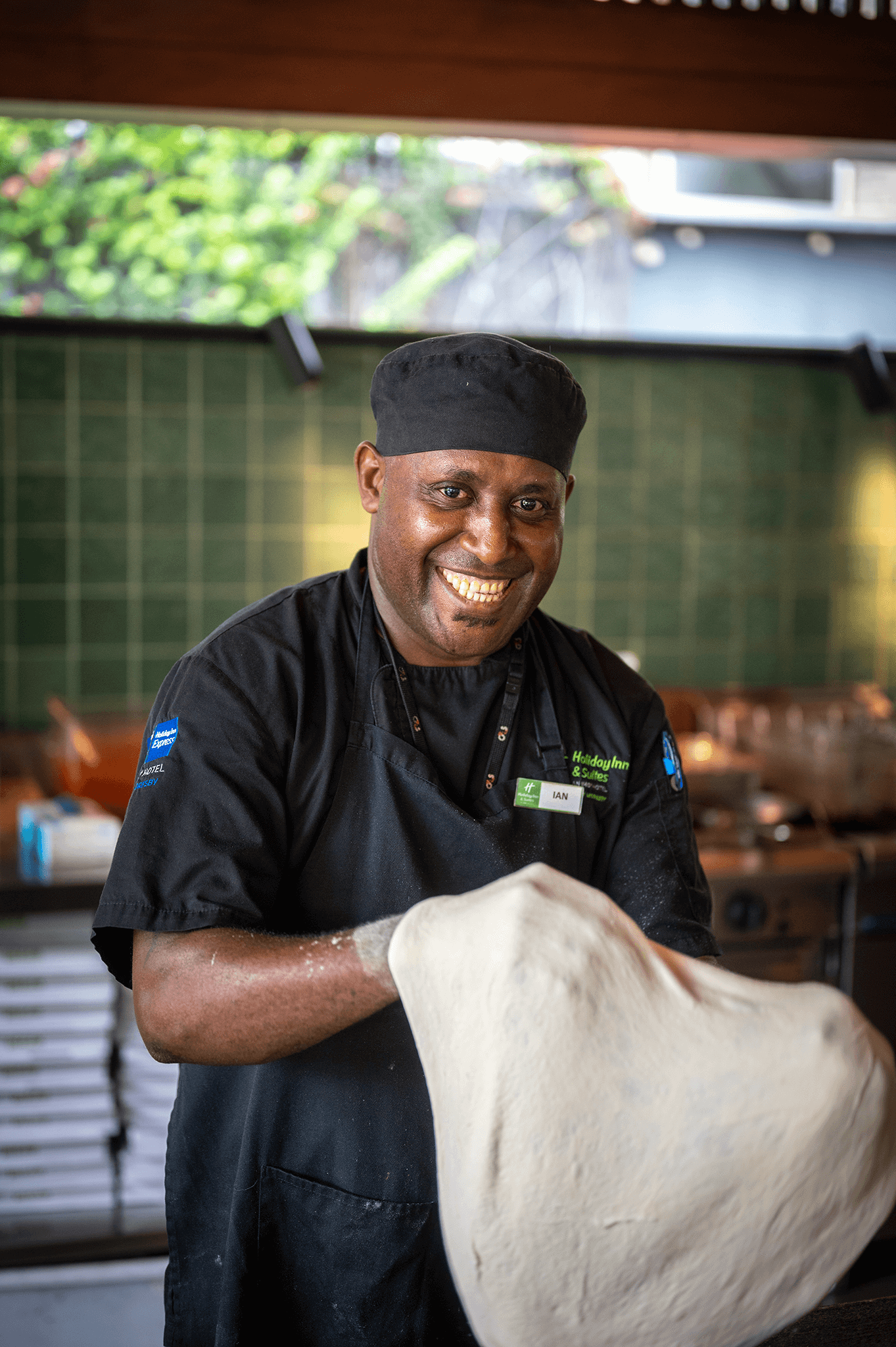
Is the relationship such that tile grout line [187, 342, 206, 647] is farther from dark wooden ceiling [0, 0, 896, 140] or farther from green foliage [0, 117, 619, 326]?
dark wooden ceiling [0, 0, 896, 140]

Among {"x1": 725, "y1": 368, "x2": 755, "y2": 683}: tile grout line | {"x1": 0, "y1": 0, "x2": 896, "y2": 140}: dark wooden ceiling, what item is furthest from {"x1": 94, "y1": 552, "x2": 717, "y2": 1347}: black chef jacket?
{"x1": 725, "y1": 368, "x2": 755, "y2": 683}: tile grout line

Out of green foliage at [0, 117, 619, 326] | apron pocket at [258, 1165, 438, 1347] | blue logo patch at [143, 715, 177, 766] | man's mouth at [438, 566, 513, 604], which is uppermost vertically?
green foliage at [0, 117, 619, 326]

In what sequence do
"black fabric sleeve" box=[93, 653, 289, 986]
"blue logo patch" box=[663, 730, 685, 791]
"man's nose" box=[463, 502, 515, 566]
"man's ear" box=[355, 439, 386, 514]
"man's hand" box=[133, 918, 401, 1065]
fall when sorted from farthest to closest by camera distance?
1. "blue logo patch" box=[663, 730, 685, 791]
2. "man's ear" box=[355, 439, 386, 514]
3. "man's nose" box=[463, 502, 515, 566]
4. "black fabric sleeve" box=[93, 653, 289, 986]
5. "man's hand" box=[133, 918, 401, 1065]

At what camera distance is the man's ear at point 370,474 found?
125 cm

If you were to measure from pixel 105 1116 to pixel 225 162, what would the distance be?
3.44 metres

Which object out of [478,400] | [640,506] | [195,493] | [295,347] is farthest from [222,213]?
[478,400]

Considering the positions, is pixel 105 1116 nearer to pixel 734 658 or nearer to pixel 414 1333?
pixel 414 1333

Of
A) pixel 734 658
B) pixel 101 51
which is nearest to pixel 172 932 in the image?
pixel 101 51

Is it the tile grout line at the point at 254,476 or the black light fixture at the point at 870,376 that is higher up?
the black light fixture at the point at 870,376

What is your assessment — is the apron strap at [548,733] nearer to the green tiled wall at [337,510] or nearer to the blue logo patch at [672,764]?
the blue logo patch at [672,764]

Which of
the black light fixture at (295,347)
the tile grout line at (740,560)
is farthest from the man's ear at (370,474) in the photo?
the tile grout line at (740,560)

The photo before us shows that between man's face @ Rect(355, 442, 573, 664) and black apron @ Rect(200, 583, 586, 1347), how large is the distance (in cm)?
12

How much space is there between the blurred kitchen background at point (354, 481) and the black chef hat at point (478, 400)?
1.33 meters

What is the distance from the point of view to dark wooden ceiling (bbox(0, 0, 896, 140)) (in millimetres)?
2170
